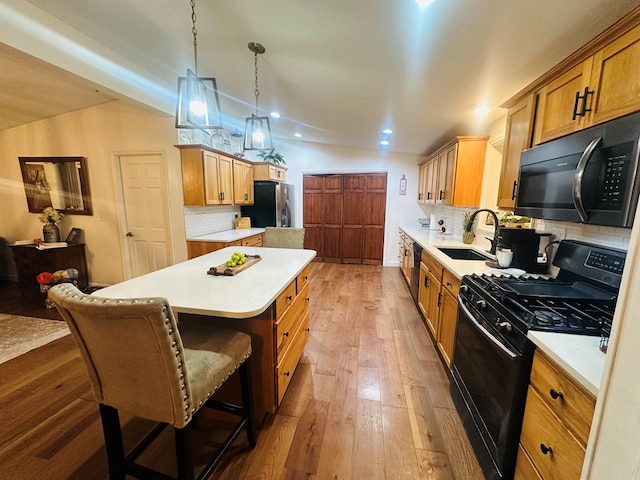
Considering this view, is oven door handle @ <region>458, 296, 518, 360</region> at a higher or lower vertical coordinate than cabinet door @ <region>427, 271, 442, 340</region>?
higher

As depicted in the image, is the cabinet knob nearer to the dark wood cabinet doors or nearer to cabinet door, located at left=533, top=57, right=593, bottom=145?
cabinet door, located at left=533, top=57, right=593, bottom=145

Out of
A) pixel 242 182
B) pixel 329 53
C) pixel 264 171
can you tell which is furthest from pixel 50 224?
pixel 329 53

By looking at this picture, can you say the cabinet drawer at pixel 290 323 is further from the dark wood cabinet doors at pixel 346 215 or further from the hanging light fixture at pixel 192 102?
the dark wood cabinet doors at pixel 346 215

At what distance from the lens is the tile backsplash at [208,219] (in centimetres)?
380

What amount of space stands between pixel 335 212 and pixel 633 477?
18.3ft

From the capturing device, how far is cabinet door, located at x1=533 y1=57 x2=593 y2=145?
51.8 inches

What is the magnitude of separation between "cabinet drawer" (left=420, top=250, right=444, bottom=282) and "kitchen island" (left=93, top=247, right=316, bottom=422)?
4.40ft

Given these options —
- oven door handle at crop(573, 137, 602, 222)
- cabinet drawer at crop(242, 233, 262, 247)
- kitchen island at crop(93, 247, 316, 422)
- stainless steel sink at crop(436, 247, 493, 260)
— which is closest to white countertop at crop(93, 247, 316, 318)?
kitchen island at crop(93, 247, 316, 422)

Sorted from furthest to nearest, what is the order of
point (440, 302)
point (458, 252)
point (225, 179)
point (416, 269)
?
point (225, 179) < point (416, 269) < point (458, 252) < point (440, 302)

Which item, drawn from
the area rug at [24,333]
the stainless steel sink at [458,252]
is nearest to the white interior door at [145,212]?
the area rug at [24,333]

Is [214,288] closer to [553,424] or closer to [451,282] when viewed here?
[553,424]

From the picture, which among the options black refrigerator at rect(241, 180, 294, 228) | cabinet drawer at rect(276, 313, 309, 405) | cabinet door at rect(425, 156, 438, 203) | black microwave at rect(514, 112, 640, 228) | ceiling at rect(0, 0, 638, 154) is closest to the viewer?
black microwave at rect(514, 112, 640, 228)

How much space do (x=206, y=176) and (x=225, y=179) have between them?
492 millimetres

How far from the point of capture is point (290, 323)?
72.6 inches
